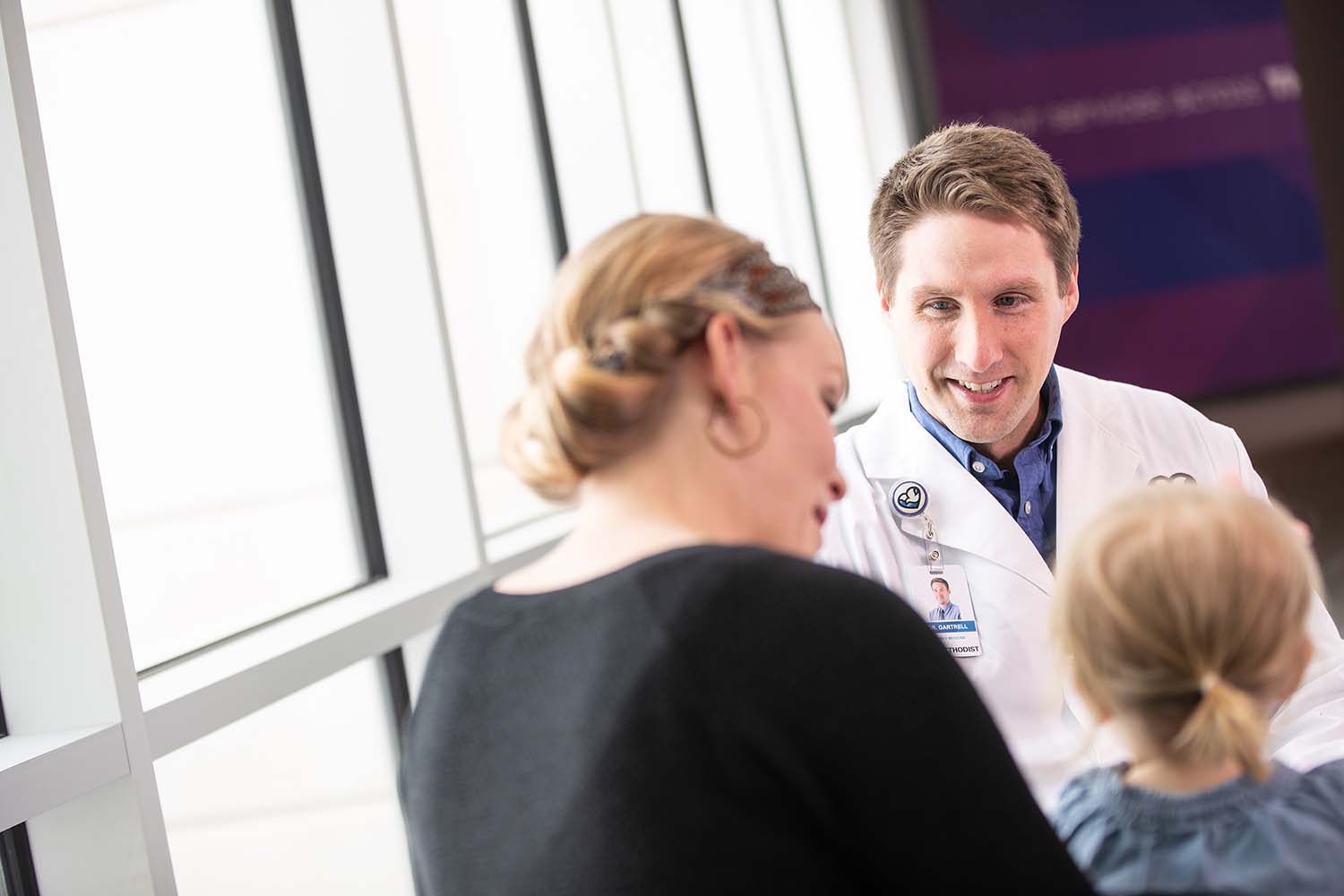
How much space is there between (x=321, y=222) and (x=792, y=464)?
1.90 metres

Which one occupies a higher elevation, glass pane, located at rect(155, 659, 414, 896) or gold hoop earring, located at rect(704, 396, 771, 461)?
gold hoop earring, located at rect(704, 396, 771, 461)

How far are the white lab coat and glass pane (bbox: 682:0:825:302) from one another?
3.14 meters

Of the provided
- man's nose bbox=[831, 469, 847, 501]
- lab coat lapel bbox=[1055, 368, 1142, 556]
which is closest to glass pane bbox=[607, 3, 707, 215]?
lab coat lapel bbox=[1055, 368, 1142, 556]

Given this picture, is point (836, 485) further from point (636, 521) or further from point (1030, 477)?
point (1030, 477)

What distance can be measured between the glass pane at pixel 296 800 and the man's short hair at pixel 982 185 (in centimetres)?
146

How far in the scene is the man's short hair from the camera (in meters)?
1.81

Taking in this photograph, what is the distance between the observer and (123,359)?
220 cm

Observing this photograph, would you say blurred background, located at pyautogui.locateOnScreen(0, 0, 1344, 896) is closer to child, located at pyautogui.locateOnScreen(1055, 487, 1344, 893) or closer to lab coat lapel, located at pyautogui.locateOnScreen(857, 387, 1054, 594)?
lab coat lapel, located at pyautogui.locateOnScreen(857, 387, 1054, 594)

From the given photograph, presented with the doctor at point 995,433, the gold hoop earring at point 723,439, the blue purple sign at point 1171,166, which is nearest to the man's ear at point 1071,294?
the doctor at point 995,433

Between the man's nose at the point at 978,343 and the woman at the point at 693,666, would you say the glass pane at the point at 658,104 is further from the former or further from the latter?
the woman at the point at 693,666

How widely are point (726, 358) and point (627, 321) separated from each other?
83 millimetres

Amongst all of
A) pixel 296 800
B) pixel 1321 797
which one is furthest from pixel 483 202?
pixel 1321 797

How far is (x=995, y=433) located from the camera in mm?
1896

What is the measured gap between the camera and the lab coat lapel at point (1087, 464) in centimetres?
186
